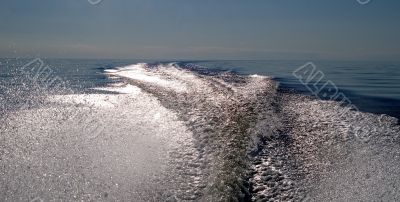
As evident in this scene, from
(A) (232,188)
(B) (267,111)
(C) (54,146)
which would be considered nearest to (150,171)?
(A) (232,188)

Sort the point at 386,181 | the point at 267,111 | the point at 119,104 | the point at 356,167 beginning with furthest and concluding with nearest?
the point at 119,104
the point at 267,111
the point at 356,167
the point at 386,181

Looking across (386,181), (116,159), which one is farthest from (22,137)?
(386,181)

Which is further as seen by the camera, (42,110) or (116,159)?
(42,110)

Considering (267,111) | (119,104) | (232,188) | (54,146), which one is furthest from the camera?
(119,104)

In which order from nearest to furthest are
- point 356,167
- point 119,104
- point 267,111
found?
point 356,167, point 267,111, point 119,104

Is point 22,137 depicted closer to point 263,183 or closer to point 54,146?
point 54,146

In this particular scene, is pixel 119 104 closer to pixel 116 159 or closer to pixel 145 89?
pixel 145 89
